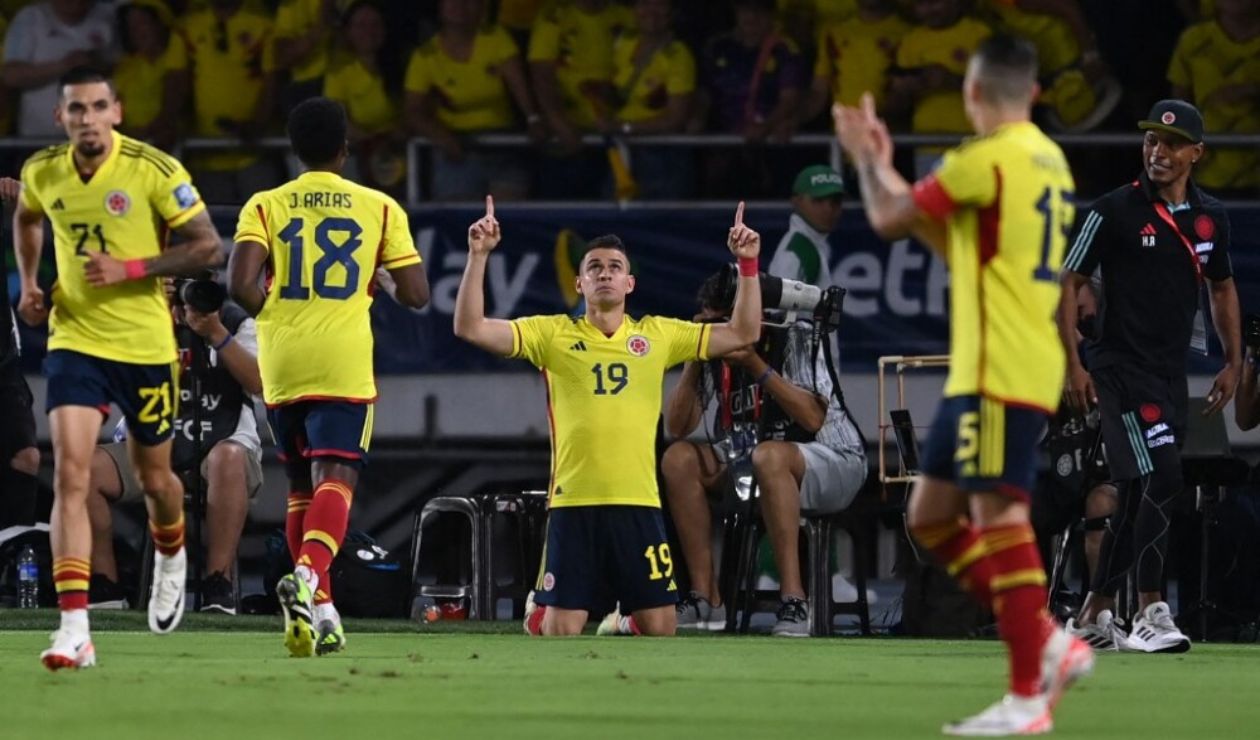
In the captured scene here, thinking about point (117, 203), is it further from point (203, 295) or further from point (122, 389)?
point (203, 295)

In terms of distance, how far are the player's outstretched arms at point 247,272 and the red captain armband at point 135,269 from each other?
0.82 m

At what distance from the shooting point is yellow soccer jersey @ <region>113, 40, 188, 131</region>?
16312 millimetres

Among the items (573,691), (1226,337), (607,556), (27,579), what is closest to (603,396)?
(607,556)

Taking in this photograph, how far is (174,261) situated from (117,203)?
1.02ft

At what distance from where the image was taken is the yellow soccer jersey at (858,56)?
15.7m

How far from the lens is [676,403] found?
13.3 m

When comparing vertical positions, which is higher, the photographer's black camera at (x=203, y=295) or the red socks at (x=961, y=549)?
the photographer's black camera at (x=203, y=295)

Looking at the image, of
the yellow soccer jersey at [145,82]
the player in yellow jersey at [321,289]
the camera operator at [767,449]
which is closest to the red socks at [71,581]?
the player in yellow jersey at [321,289]

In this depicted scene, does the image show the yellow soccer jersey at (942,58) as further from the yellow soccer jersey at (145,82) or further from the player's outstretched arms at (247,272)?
the player's outstretched arms at (247,272)

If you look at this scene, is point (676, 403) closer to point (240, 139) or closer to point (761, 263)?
point (761, 263)

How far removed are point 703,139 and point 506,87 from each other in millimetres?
→ 1392

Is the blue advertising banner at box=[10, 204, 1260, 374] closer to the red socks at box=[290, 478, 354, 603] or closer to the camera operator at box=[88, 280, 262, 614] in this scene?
the camera operator at box=[88, 280, 262, 614]

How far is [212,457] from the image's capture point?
45.3 feet

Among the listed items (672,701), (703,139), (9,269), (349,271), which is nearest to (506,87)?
(703,139)
